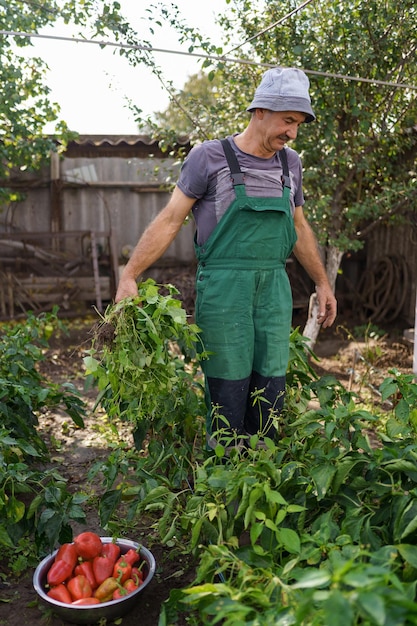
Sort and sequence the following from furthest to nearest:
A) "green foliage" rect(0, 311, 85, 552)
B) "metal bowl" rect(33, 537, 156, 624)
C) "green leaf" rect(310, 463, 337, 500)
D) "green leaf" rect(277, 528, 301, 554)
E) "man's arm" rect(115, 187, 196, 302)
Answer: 1. "man's arm" rect(115, 187, 196, 302)
2. "green foliage" rect(0, 311, 85, 552)
3. "metal bowl" rect(33, 537, 156, 624)
4. "green leaf" rect(310, 463, 337, 500)
5. "green leaf" rect(277, 528, 301, 554)

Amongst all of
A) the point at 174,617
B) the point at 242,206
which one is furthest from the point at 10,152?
the point at 174,617

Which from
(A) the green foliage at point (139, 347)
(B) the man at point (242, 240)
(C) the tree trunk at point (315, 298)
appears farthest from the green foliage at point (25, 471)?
(C) the tree trunk at point (315, 298)

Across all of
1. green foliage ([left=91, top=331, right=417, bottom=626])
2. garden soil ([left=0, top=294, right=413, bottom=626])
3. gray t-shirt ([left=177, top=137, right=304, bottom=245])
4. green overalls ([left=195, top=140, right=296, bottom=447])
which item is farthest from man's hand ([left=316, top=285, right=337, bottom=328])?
gray t-shirt ([left=177, top=137, right=304, bottom=245])

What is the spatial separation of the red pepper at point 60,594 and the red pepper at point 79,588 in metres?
0.02

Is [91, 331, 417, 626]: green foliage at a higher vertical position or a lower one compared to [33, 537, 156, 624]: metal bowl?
higher

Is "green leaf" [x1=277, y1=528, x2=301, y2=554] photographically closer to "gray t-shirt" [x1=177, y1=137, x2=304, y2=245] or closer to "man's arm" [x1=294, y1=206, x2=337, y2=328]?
"gray t-shirt" [x1=177, y1=137, x2=304, y2=245]

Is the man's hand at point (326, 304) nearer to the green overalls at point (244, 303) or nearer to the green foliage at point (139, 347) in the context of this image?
the green overalls at point (244, 303)

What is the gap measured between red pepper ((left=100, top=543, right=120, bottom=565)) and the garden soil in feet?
0.69

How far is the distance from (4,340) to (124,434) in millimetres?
1116

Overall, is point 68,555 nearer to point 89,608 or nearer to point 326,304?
point 89,608

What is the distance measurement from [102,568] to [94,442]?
2122 mm

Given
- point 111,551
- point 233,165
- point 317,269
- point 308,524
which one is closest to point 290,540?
point 308,524

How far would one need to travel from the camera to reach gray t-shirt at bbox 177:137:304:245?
2777mm

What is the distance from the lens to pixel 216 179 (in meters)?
2.79
